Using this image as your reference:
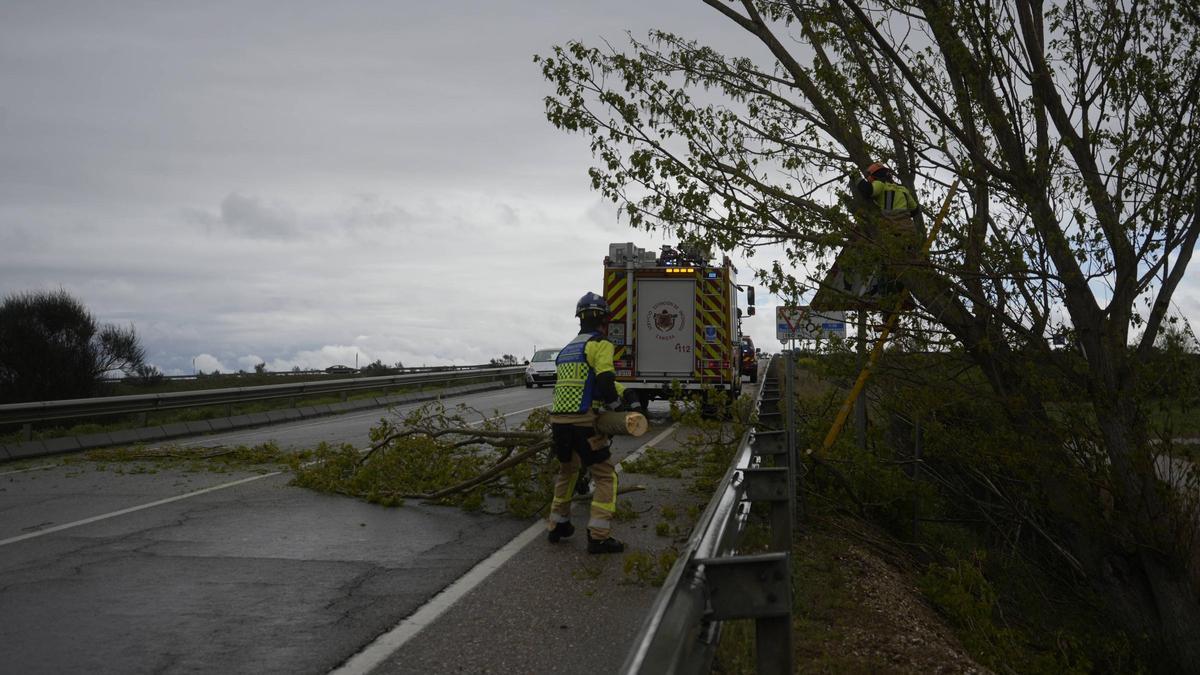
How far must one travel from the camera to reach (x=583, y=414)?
7.82 metres

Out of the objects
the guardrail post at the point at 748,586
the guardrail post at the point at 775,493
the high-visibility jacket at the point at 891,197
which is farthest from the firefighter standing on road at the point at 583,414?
the guardrail post at the point at 748,586

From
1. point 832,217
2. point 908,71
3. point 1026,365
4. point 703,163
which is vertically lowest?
point 1026,365

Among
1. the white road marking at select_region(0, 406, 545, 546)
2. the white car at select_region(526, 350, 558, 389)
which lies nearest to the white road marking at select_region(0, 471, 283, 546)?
the white road marking at select_region(0, 406, 545, 546)

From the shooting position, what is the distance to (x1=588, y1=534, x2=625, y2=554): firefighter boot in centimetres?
743

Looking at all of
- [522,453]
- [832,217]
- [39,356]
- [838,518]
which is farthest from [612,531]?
[39,356]

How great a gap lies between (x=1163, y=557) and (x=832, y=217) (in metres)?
3.90

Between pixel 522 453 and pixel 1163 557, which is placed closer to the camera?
pixel 1163 557

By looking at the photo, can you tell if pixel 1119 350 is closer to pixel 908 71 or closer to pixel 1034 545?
pixel 908 71

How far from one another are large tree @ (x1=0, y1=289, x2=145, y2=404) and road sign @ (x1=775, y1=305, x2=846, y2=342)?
23036 millimetres

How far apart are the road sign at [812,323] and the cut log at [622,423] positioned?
4.68ft

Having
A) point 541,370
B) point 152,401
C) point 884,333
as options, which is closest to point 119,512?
point 884,333

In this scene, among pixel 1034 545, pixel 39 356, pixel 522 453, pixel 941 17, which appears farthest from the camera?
pixel 39 356

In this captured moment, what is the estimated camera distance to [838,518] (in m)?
8.75

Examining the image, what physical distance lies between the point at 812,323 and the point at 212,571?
485 cm
